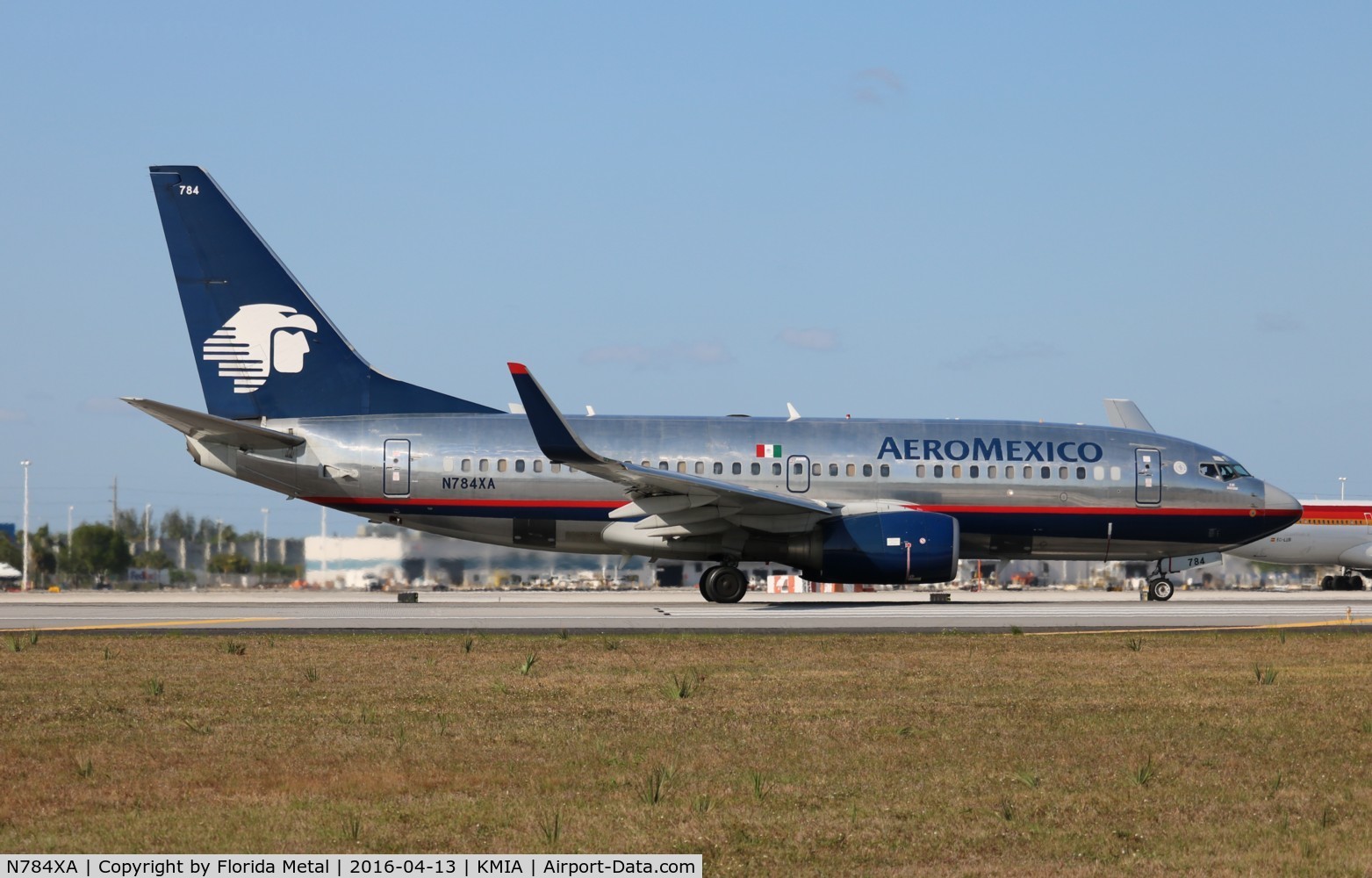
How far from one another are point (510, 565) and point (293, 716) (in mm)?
24232

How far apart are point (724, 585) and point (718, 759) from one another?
19.6 meters

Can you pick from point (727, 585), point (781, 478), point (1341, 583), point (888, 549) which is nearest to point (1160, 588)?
point (888, 549)

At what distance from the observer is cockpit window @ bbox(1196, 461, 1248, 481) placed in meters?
30.2

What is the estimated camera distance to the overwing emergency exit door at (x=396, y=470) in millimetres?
28297

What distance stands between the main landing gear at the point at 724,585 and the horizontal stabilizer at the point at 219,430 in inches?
346


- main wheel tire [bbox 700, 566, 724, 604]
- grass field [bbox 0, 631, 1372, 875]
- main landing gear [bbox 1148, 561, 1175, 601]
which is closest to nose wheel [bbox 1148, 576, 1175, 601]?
main landing gear [bbox 1148, 561, 1175, 601]

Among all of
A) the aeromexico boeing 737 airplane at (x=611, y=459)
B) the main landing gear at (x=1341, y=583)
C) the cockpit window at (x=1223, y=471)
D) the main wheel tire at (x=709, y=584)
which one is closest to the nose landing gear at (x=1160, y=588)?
the aeromexico boeing 737 airplane at (x=611, y=459)

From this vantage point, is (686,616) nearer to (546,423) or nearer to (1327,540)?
(546,423)

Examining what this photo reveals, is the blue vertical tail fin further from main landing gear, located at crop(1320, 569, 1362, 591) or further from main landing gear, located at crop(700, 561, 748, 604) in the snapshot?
main landing gear, located at crop(1320, 569, 1362, 591)

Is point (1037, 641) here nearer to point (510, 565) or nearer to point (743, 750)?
point (743, 750)

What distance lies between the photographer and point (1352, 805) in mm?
8055

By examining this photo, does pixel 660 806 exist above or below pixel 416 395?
below

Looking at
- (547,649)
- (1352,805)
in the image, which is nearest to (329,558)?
(547,649)

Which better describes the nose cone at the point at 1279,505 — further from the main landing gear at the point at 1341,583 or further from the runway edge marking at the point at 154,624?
the main landing gear at the point at 1341,583
